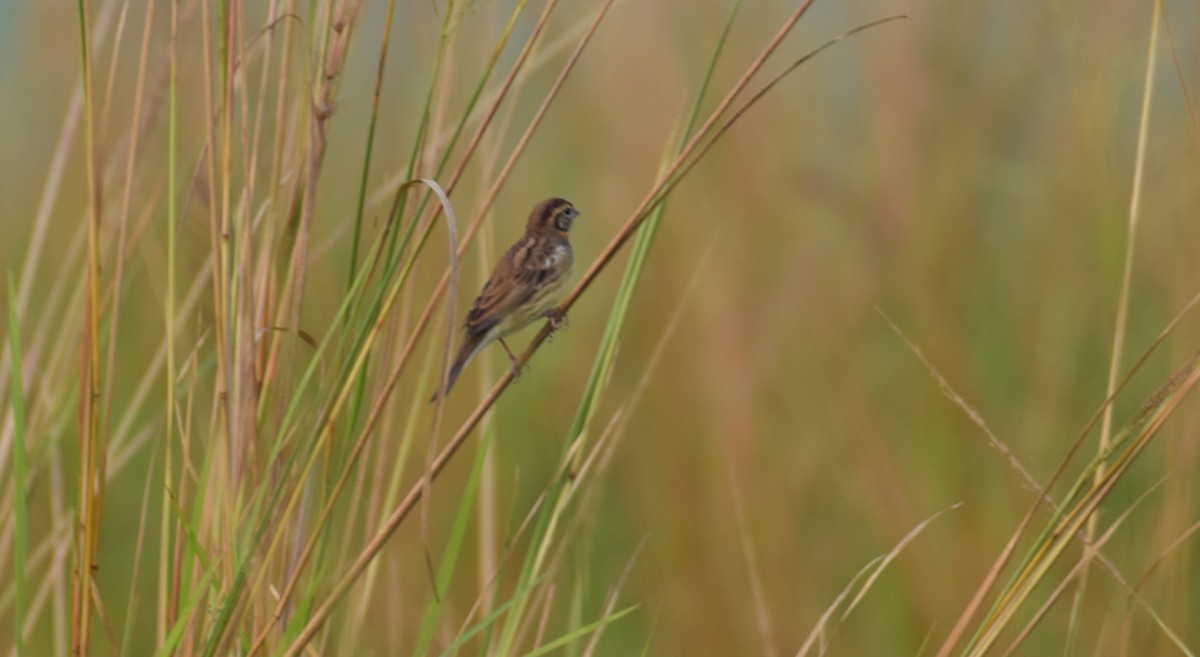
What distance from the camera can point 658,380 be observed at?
238cm

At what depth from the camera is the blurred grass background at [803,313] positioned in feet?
6.82

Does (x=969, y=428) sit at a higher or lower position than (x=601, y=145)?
lower

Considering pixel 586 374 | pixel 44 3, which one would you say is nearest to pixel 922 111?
pixel 586 374

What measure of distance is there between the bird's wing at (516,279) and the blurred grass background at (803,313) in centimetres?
5

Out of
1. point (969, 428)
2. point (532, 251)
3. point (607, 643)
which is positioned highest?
point (532, 251)

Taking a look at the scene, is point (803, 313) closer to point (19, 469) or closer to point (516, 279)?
point (516, 279)

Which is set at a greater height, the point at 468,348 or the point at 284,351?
the point at 284,351

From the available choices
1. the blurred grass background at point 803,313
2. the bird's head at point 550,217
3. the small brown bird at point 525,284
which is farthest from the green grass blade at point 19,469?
the bird's head at point 550,217

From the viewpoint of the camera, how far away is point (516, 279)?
2.04m

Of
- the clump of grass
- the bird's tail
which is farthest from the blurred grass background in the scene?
the clump of grass

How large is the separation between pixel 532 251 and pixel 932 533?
77cm

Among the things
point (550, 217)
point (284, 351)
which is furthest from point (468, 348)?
point (284, 351)

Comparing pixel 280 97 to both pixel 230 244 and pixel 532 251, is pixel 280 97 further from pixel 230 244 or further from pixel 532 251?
pixel 532 251

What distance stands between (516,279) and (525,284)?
2 cm
